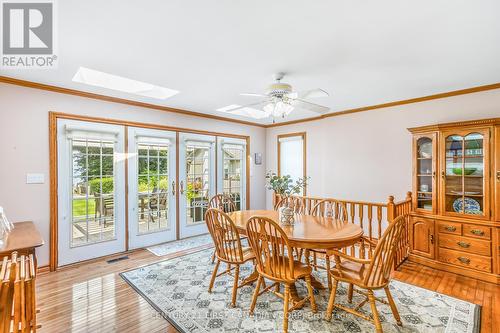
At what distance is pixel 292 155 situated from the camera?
5.93 metres

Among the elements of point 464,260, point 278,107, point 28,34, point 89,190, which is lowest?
point 464,260

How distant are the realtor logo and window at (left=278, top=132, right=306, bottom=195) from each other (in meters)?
4.42

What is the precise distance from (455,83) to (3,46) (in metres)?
4.98

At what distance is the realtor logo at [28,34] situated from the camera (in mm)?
1812

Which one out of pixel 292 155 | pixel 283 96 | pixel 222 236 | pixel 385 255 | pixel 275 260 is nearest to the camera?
pixel 385 255

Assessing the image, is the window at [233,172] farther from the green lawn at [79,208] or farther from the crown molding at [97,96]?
the green lawn at [79,208]

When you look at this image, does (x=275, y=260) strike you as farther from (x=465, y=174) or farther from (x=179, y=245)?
(x=465, y=174)

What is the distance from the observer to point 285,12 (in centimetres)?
181

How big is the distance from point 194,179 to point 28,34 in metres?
3.24

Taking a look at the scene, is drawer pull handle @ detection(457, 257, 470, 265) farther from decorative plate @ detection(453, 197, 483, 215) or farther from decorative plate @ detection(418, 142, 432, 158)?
decorative plate @ detection(418, 142, 432, 158)

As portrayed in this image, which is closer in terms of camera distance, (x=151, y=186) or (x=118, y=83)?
(x=118, y=83)

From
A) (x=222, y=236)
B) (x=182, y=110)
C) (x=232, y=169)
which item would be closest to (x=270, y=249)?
(x=222, y=236)

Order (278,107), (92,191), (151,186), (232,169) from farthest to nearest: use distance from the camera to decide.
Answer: (232,169) < (151,186) < (92,191) < (278,107)

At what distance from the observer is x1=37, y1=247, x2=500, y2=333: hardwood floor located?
2238 millimetres
